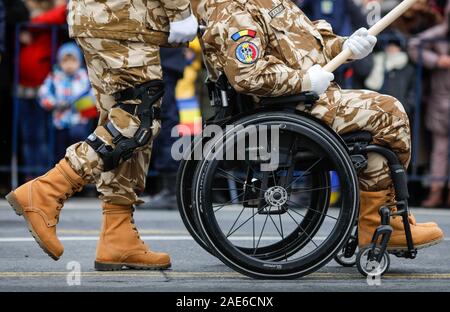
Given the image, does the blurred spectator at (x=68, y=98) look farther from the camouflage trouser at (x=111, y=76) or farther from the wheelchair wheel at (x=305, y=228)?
the wheelchair wheel at (x=305, y=228)

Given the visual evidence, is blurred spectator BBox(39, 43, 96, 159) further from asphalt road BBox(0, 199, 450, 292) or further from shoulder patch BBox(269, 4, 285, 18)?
shoulder patch BBox(269, 4, 285, 18)

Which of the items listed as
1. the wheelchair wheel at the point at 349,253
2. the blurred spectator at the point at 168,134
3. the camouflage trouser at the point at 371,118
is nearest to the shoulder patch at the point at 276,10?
the camouflage trouser at the point at 371,118

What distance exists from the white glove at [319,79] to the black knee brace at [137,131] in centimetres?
76

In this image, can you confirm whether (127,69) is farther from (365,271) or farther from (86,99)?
(86,99)

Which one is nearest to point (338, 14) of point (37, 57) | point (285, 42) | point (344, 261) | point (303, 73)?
point (37, 57)

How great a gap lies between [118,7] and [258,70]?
774 mm

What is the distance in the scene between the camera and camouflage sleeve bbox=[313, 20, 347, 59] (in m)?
5.62

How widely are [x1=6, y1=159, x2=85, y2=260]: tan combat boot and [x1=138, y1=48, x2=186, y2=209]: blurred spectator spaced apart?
11.3ft

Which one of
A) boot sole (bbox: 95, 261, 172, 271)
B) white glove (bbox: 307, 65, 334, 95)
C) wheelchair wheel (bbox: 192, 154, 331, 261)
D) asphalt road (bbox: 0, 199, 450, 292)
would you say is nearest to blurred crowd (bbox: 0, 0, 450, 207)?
asphalt road (bbox: 0, 199, 450, 292)

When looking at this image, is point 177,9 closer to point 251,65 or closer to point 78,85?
point 251,65

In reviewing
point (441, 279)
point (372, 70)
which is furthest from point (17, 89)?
point (441, 279)

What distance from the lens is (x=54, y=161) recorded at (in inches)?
399

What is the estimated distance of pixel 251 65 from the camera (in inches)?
201

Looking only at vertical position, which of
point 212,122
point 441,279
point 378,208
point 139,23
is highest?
point 139,23
